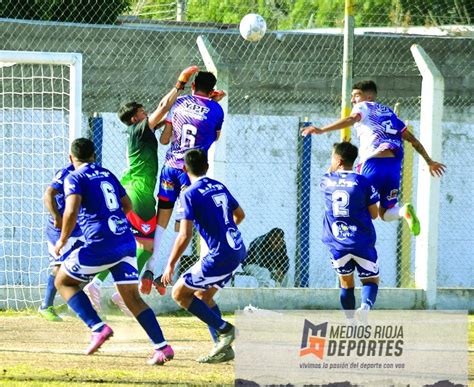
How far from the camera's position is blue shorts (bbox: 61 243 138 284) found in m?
9.38

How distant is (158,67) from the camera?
55.0ft

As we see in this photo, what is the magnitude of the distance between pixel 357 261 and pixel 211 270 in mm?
2201

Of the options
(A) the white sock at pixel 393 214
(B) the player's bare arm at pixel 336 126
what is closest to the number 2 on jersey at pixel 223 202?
(B) the player's bare arm at pixel 336 126

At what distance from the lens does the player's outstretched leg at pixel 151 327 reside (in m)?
9.27

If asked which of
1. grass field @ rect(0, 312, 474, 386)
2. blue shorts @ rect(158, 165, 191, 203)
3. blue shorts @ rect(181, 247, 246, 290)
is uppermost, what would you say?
blue shorts @ rect(158, 165, 191, 203)

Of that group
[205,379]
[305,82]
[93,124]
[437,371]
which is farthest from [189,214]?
[305,82]

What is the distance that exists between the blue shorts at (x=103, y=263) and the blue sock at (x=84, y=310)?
0.16 meters

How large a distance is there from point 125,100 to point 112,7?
479 cm

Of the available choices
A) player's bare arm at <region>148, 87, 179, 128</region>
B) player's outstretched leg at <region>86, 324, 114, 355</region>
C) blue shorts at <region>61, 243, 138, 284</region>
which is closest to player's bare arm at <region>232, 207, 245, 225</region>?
blue shorts at <region>61, 243, 138, 284</region>

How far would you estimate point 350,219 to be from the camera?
10.9 m

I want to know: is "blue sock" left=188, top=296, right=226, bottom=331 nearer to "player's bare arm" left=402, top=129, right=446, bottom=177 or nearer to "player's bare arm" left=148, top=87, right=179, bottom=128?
"player's bare arm" left=148, top=87, right=179, bottom=128

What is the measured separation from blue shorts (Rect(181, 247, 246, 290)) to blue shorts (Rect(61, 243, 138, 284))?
1.55 ft

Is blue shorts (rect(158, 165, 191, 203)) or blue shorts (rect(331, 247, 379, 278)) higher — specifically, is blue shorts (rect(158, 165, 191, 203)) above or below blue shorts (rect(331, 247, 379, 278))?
above

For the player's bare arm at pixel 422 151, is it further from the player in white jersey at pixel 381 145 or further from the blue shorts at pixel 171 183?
the blue shorts at pixel 171 183
